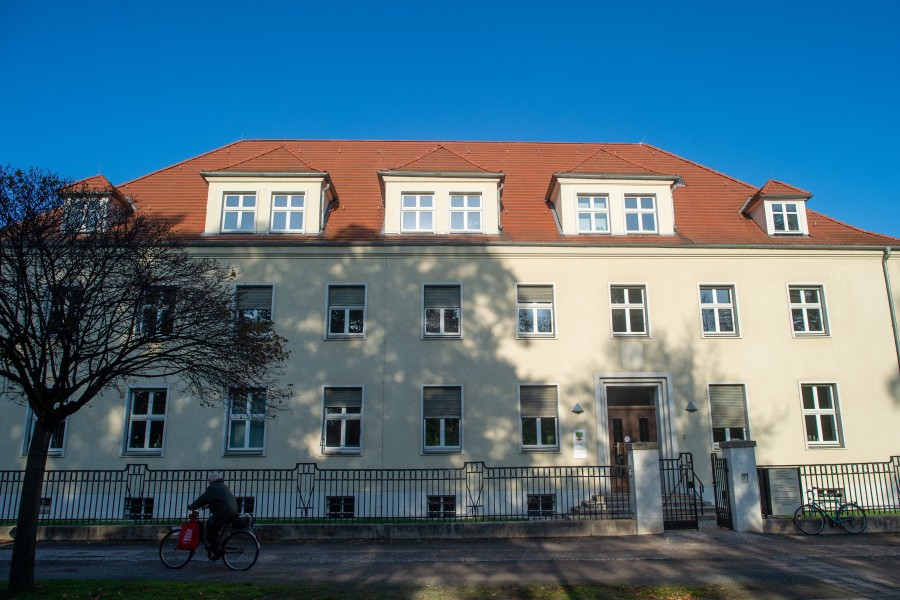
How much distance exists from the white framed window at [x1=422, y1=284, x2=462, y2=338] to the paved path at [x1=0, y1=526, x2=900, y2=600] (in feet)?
23.0

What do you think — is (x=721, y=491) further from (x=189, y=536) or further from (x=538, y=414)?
(x=189, y=536)

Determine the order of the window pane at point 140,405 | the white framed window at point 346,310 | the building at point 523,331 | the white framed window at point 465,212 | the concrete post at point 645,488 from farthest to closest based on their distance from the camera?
the white framed window at point 465,212, the white framed window at point 346,310, the window pane at point 140,405, the building at point 523,331, the concrete post at point 645,488

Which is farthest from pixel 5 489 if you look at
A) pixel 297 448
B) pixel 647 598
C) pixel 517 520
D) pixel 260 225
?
pixel 647 598

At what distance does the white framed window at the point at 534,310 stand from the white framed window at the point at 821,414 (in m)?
7.63

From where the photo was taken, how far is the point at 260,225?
65.3 ft

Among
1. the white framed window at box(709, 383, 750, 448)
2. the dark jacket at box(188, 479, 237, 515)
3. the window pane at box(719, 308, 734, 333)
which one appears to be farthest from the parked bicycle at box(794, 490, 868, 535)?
the dark jacket at box(188, 479, 237, 515)

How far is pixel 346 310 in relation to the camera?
19.1m

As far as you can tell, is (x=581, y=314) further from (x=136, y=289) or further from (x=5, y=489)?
(x=5, y=489)

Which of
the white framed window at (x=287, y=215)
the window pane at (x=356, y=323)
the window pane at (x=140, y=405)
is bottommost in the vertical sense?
the window pane at (x=140, y=405)

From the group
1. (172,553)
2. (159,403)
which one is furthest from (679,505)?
(159,403)

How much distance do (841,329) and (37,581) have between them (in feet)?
67.5

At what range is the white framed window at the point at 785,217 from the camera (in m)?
20.7

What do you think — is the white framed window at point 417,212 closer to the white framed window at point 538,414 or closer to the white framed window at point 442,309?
the white framed window at point 442,309

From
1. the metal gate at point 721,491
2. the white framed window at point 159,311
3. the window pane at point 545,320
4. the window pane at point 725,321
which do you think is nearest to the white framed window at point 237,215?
the white framed window at point 159,311
